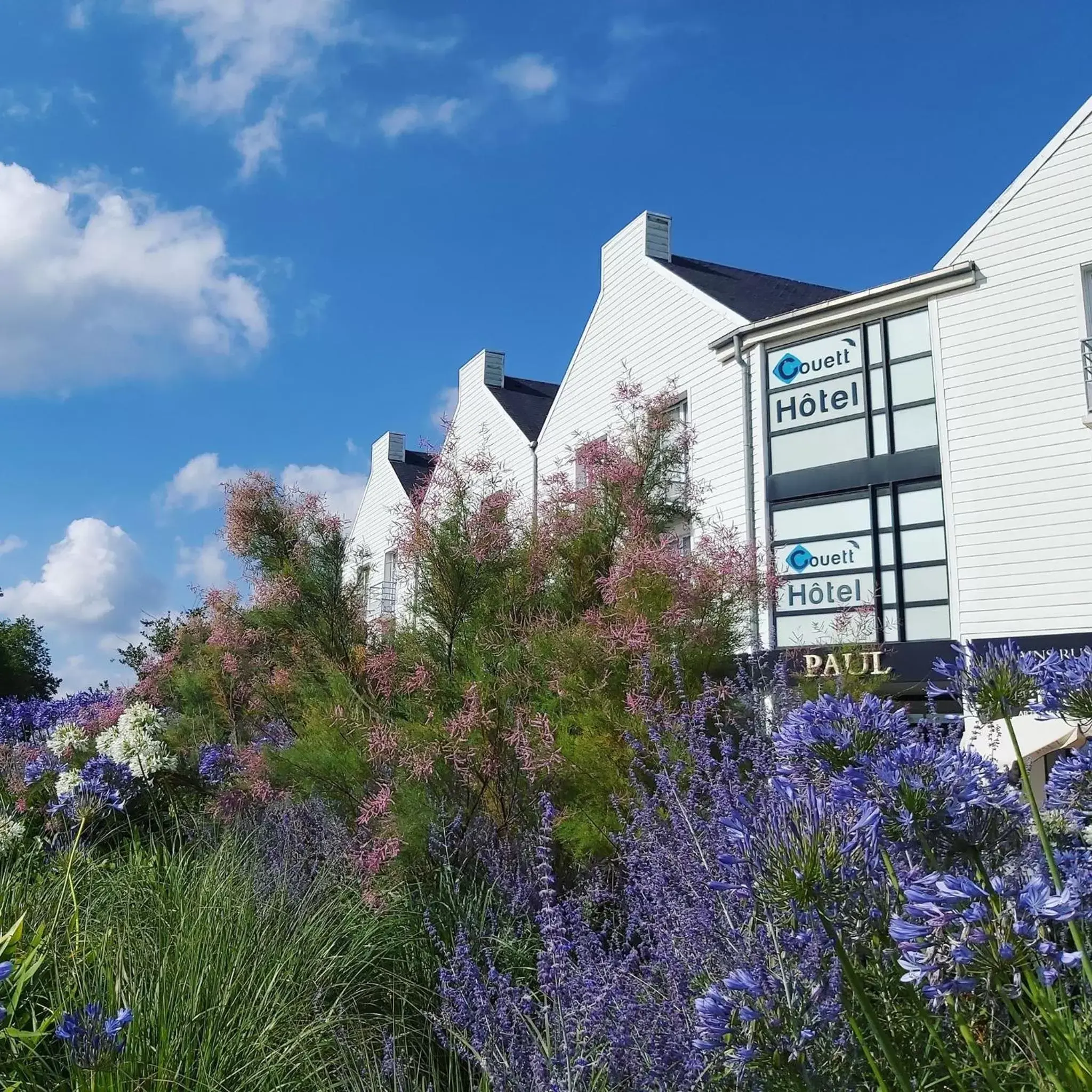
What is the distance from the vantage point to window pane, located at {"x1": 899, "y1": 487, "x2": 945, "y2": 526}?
13344 millimetres

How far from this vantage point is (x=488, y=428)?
21281 mm

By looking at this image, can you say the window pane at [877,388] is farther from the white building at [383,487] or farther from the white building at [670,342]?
the white building at [383,487]

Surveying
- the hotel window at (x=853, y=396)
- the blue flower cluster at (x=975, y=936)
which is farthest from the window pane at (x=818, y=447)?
the blue flower cluster at (x=975, y=936)

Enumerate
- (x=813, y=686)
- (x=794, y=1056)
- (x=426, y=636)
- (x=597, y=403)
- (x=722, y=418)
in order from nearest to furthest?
(x=794, y=1056) < (x=426, y=636) < (x=813, y=686) < (x=722, y=418) < (x=597, y=403)

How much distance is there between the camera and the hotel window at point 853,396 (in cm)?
1383

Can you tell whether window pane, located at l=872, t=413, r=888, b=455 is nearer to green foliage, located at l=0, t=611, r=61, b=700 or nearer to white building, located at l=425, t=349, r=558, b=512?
white building, located at l=425, t=349, r=558, b=512

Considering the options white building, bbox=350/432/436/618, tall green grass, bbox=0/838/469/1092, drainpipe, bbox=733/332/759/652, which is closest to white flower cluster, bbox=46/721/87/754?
tall green grass, bbox=0/838/469/1092

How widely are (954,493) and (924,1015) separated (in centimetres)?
1260

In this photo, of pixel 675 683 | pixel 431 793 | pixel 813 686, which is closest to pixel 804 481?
pixel 813 686

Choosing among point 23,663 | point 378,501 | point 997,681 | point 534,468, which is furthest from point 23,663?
point 997,681

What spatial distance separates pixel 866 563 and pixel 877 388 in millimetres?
2568

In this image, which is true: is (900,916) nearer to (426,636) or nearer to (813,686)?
(426,636)

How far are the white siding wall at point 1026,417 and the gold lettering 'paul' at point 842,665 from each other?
2.19 meters

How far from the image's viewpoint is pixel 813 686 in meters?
7.17
